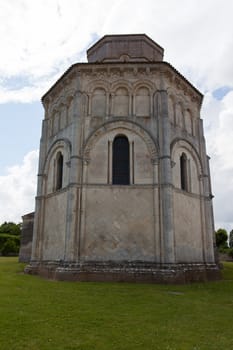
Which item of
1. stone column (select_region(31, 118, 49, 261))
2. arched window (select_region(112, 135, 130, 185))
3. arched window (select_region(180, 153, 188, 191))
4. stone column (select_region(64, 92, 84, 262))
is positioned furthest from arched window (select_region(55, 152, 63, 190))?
arched window (select_region(180, 153, 188, 191))

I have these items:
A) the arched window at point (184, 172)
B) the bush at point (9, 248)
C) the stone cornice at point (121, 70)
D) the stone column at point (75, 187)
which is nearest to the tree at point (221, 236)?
the bush at point (9, 248)

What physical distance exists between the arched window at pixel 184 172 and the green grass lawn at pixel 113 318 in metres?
7.79

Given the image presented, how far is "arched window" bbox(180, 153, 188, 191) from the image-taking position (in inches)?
801

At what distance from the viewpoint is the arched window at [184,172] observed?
2034 cm

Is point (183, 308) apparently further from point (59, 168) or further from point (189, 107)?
point (189, 107)

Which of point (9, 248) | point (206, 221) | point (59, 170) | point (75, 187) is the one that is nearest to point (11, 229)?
point (9, 248)

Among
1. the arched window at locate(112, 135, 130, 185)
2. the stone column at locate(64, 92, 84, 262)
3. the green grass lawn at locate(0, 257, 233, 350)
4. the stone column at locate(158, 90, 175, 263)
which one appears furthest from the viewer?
the arched window at locate(112, 135, 130, 185)

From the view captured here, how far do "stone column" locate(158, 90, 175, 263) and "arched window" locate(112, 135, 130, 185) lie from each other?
84.7 inches

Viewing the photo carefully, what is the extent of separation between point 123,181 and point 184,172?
4817 millimetres

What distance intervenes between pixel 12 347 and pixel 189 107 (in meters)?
19.7

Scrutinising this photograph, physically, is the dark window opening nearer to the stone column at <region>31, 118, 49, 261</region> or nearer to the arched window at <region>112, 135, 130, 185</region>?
the stone column at <region>31, 118, 49, 261</region>

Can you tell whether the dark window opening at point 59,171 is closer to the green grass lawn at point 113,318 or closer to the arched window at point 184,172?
the green grass lawn at point 113,318

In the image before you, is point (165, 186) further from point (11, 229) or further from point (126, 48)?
point (11, 229)

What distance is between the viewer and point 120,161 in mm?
18906
